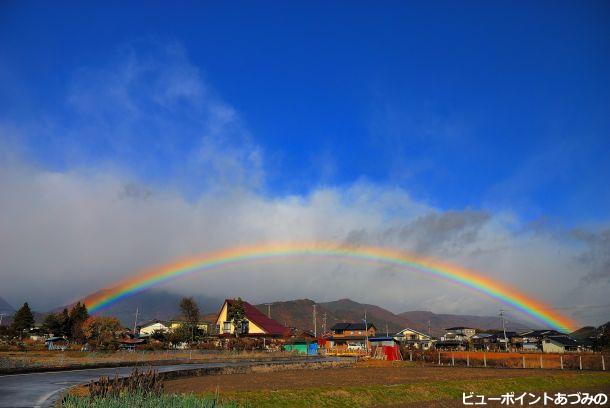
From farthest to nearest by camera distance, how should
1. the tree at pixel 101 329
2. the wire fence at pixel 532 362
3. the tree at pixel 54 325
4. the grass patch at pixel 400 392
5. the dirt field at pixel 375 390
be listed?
the tree at pixel 54 325, the tree at pixel 101 329, the wire fence at pixel 532 362, the dirt field at pixel 375 390, the grass patch at pixel 400 392

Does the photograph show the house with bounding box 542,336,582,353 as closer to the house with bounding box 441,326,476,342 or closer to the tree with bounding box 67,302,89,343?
the house with bounding box 441,326,476,342

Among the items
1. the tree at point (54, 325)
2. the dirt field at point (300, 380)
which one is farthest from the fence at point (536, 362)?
the tree at point (54, 325)

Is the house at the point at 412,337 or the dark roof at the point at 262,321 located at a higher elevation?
the dark roof at the point at 262,321

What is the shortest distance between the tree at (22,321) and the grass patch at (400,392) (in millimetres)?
106584

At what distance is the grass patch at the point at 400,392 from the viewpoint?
2320 centimetres

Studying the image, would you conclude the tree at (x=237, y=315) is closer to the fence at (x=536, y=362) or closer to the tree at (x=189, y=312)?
the tree at (x=189, y=312)

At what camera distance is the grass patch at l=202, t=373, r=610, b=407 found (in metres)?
23.2

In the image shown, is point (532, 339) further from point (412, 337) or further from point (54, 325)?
point (54, 325)

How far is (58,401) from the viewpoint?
16.6 meters

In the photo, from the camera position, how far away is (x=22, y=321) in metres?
107

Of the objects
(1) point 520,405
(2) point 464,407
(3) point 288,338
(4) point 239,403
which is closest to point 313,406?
(4) point 239,403

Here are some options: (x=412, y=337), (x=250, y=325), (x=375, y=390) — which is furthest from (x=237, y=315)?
(x=375, y=390)

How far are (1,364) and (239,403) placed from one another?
64.2 ft

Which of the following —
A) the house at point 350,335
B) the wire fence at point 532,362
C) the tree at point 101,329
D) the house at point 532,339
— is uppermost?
the tree at point 101,329
